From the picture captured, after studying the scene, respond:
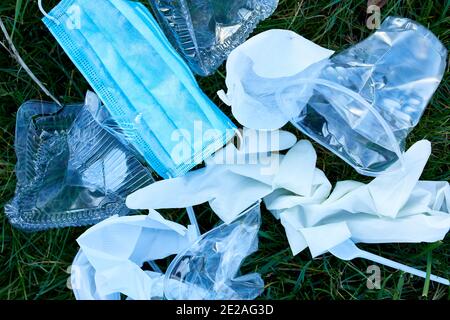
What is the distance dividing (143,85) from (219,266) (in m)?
0.40

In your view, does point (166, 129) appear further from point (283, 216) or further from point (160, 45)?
point (283, 216)

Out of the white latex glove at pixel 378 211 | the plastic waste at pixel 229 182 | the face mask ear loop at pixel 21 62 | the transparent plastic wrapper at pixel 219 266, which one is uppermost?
the face mask ear loop at pixel 21 62

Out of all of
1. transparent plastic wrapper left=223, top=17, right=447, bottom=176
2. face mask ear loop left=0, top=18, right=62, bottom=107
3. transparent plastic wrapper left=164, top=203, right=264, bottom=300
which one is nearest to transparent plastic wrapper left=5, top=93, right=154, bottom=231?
face mask ear loop left=0, top=18, right=62, bottom=107

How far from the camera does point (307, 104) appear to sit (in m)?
1.18

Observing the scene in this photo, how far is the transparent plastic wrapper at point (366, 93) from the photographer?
3.68ft

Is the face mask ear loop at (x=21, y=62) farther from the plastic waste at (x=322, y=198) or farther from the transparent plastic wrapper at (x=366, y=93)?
the transparent plastic wrapper at (x=366, y=93)

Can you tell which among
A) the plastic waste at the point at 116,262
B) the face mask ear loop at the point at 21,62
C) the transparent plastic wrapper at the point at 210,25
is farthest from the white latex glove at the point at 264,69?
the face mask ear loop at the point at 21,62

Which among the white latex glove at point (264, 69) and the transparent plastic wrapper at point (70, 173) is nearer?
the white latex glove at point (264, 69)

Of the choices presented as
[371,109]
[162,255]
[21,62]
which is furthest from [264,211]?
[21,62]

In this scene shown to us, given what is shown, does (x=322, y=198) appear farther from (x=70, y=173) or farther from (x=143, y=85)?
(x=70, y=173)

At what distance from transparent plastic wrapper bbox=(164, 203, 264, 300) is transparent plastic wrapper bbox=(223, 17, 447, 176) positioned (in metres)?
0.22

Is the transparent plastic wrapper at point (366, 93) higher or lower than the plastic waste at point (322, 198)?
higher

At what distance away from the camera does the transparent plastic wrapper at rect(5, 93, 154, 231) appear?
1.24 m

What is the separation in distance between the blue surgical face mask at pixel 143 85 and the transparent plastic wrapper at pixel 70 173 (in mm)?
90
